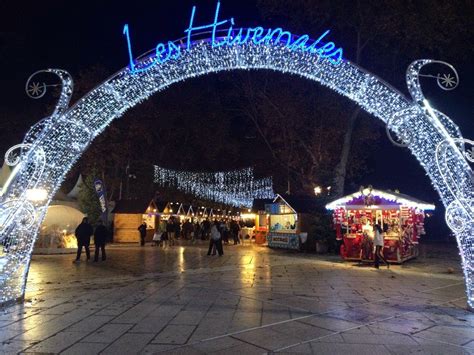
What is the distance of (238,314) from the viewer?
6629 millimetres

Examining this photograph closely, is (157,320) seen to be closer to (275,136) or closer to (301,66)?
(301,66)

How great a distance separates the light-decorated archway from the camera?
726 cm

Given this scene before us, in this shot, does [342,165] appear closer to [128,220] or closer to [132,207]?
[132,207]

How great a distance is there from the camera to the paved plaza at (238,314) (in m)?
5.09

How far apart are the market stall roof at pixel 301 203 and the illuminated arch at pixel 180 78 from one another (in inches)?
478

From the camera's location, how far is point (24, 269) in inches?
288

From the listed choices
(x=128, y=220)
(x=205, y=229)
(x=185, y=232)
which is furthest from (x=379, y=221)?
(x=185, y=232)

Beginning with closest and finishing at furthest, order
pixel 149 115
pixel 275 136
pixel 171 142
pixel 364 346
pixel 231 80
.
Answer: pixel 364 346
pixel 231 80
pixel 275 136
pixel 149 115
pixel 171 142

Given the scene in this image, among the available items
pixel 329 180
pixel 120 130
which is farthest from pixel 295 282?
pixel 120 130

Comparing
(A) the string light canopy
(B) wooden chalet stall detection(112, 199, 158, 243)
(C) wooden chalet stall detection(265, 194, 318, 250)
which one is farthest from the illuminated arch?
(A) the string light canopy

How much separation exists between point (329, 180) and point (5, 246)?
16.3 meters

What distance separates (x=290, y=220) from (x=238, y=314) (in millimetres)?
15816

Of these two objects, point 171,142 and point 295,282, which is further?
point 171,142

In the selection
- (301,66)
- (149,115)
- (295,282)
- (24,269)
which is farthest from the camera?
(149,115)
